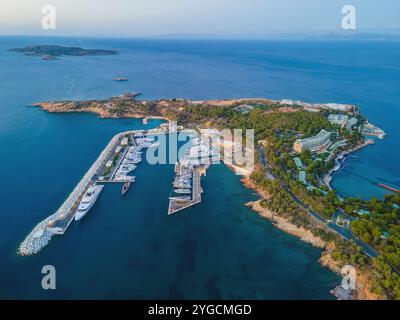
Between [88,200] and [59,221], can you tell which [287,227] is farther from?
[59,221]

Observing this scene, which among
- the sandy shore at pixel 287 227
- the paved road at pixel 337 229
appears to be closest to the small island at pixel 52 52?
the sandy shore at pixel 287 227

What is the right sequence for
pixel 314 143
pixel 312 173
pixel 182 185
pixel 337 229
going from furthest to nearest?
pixel 314 143
pixel 312 173
pixel 182 185
pixel 337 229

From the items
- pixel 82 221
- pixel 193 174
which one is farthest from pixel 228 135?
pixel 82 221

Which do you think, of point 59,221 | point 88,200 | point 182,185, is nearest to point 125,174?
point 88,200

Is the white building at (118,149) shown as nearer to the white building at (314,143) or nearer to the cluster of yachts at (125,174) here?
the cluster of yachts at (125,174)

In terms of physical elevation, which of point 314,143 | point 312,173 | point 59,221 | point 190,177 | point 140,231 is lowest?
point 140,231

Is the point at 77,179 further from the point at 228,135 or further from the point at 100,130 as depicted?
the point at 228,135
